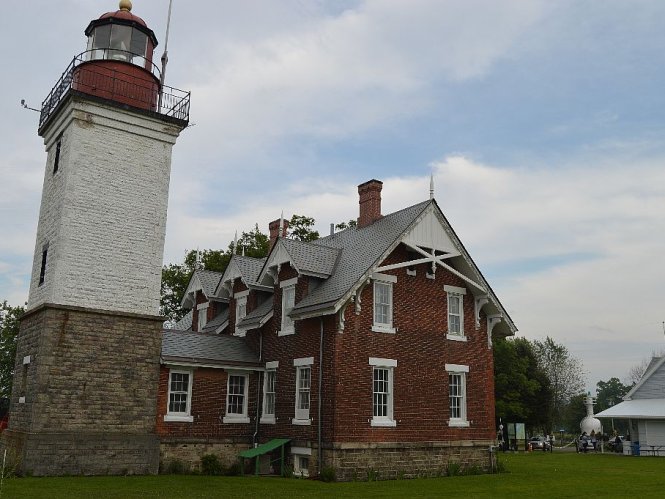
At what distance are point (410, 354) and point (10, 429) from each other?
13.0 metres

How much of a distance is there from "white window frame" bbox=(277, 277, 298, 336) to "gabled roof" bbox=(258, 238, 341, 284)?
2.58ft

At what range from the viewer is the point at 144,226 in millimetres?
21609

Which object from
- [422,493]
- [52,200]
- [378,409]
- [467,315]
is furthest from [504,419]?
[52,200]

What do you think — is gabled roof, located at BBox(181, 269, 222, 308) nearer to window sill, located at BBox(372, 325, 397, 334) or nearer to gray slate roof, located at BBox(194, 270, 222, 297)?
gray slate roof, located at BBox(194, 270, 222, 297)

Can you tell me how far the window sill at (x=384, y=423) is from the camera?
68.6 ft

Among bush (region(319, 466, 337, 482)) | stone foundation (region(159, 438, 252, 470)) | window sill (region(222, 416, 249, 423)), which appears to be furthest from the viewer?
window sill (region(222, 416, 249, 423))

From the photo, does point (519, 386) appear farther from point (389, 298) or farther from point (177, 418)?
point (177, 418)

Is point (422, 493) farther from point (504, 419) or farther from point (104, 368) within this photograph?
point (504, 419)

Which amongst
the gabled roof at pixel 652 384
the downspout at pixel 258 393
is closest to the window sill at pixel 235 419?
the downspout at pixel 258 393

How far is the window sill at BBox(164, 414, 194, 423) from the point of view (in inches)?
838

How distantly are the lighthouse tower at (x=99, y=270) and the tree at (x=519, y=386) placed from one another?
35776 mm

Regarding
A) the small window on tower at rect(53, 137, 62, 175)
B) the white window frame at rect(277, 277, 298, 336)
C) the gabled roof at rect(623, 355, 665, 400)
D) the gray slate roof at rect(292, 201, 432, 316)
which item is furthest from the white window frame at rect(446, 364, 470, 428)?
the gabled roof at rect(623, 355, 665, 400)

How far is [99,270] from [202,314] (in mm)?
11201

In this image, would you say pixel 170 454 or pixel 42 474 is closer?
pixel 42 474
